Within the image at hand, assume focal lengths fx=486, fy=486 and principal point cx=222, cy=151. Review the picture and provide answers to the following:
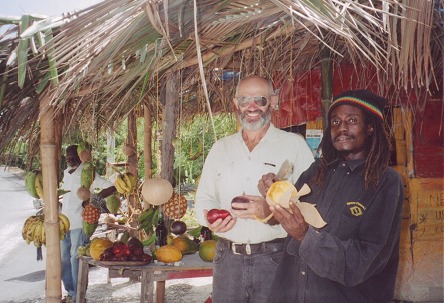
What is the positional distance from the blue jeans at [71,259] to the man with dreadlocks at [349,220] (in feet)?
13.6

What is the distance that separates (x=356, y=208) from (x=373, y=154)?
0.27m

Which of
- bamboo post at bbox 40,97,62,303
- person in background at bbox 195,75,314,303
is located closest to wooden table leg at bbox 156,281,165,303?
bamboo post at bbox 40,97,62,303

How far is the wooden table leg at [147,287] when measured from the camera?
4.03 metres

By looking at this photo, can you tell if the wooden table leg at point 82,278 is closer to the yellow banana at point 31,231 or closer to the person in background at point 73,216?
the yellow banana at point 31,231

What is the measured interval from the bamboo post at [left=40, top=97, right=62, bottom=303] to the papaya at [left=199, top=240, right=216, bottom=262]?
48.7 inches

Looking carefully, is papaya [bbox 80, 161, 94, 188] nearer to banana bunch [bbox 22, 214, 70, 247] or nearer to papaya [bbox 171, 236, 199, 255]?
banana bunch [bbox 22, 214, 70, 247]

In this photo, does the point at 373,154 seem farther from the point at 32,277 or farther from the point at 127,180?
the point at 32,277

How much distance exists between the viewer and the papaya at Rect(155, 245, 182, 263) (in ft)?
13.8

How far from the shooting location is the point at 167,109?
4727 mm

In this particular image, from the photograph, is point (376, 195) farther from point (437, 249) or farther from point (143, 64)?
point (437, 249)

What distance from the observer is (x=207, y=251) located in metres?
4.29

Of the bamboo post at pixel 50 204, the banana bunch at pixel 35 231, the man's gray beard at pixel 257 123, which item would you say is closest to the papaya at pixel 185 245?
the banana bunch at pixel 35 231

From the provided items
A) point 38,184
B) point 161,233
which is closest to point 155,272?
point 161,233

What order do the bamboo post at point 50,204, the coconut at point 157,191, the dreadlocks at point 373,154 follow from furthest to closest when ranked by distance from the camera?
1. the coconut at point 157,191
2. the bamboo post at point 50,204
3. the dreadlocks at point 373,154
